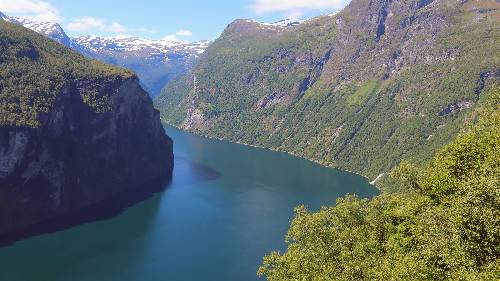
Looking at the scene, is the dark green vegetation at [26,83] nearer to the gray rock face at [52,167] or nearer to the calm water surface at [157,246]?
the gray rock face at [52,167]

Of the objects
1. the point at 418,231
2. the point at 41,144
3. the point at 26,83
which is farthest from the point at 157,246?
the point at 418,231

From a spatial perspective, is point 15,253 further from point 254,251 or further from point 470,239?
point 470,239

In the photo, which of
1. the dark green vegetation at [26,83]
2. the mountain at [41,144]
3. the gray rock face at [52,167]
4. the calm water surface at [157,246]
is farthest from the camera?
the dark green vegetation at [26,83]

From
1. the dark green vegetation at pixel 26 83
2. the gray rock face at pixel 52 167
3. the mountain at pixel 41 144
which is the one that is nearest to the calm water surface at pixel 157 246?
the gray rock face at pixel 52 167

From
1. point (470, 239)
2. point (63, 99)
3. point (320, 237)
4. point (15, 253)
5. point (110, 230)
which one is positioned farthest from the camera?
point (63, 99)

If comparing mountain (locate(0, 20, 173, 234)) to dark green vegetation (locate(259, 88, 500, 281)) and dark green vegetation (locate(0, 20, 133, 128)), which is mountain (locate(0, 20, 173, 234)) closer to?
dark green vegetation (locate(0, 20, 133, 128))

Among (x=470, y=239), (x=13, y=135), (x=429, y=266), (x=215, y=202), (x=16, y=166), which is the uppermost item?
(x=470, y=239)

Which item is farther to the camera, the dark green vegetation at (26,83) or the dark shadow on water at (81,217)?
the dark green vegetation at (26,83)

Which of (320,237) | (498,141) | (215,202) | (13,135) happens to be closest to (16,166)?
(13,135)
